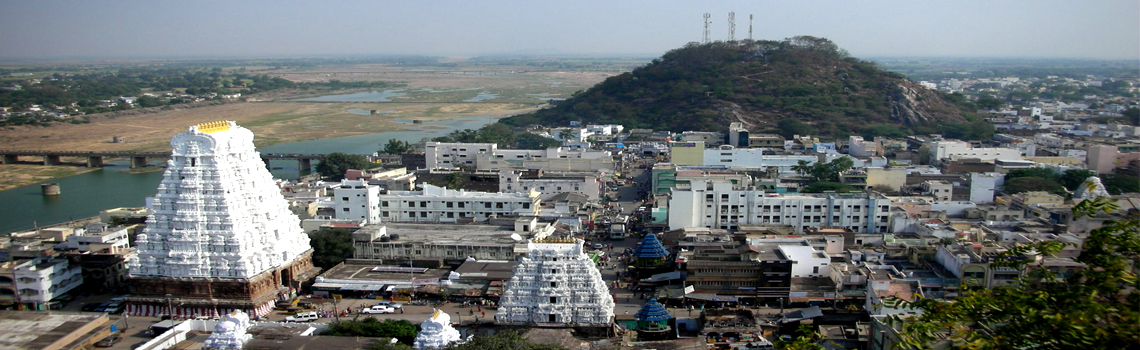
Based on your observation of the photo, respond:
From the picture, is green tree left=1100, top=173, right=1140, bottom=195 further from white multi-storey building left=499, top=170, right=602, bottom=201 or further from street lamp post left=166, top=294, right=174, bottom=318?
street lamp post left=166, top=294, right=174, bottom=318

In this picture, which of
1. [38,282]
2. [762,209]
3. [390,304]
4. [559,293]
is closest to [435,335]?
[559,293]

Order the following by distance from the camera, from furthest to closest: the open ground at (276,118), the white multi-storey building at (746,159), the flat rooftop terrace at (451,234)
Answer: the open ground at (276,118) → the white multi-storey building at (746,159) → the flat rooftop terrace at (451,234)

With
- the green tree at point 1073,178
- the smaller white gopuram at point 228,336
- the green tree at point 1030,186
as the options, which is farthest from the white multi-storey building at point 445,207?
the green tree at point 1073,178

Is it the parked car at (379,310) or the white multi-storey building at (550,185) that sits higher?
the white multi-storey building at (550,185)

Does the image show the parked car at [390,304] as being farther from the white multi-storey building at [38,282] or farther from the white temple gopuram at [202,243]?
the white multi-storey building at [38,282]

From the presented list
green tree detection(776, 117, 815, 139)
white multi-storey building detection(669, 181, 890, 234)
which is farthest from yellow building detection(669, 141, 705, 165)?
green tree detection(776, 117, 815, 139)

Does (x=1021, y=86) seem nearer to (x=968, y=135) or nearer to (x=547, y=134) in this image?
(x=968, y=135)

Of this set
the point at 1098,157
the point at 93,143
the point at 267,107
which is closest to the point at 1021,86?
the point at 1098,157
